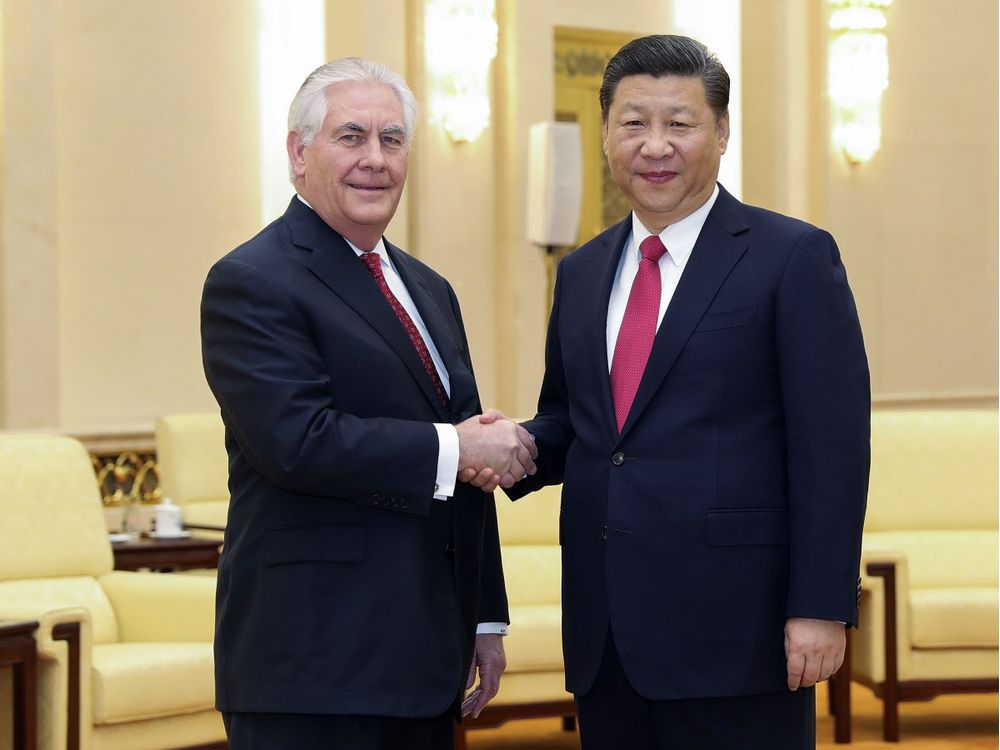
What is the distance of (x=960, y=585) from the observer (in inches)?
217

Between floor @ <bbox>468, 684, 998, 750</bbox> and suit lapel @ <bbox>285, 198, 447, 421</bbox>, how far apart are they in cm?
296

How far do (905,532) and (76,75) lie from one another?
→ 4.30m

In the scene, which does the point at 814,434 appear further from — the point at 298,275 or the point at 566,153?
the point at 566,153

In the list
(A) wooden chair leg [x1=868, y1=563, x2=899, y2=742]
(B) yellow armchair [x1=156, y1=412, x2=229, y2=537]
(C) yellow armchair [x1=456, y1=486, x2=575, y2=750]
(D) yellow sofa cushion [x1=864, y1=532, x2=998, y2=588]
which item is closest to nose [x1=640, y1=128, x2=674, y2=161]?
(C) yellow armchair [x1=456, y1=486, x2=575, y2=750]

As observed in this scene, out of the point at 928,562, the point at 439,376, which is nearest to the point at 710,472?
the point at 439,376

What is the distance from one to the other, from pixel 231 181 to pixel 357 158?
5.03 meters

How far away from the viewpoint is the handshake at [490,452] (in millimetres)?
2475

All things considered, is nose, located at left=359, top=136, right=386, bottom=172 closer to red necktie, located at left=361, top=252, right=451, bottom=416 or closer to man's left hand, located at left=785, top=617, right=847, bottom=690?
red necktie, located at left=361, top=252, right=451, bottom=416

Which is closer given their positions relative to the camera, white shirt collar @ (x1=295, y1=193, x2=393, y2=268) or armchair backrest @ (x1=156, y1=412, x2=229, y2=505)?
white shirt collar @ (x1=295, y1=193, x2=393, y2=268)

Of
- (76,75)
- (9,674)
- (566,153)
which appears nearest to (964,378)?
(566,153)

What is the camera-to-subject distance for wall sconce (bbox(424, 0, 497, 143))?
7438mm

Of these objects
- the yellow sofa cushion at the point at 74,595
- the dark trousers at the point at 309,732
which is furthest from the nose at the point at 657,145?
the yellow sofa cushion at the point at 74,595

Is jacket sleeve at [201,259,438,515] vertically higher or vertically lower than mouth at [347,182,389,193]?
lower

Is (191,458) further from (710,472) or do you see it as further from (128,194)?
(710,472)
